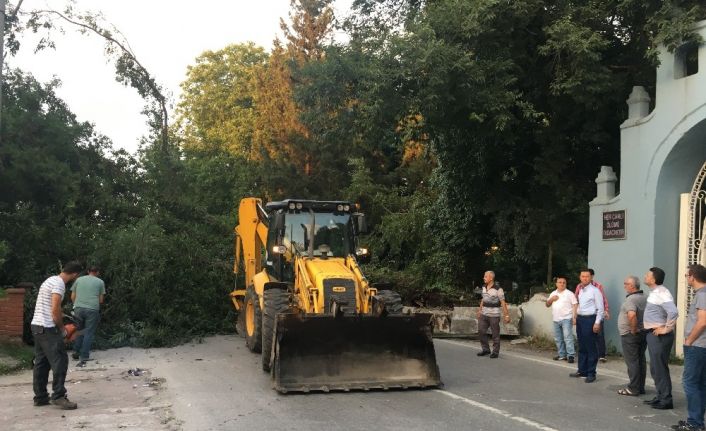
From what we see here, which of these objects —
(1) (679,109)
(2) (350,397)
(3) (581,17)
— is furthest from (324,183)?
(2) (350,397)

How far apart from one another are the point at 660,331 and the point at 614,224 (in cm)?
529

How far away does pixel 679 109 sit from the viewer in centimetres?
1170

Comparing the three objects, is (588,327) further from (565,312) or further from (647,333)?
(647,333)

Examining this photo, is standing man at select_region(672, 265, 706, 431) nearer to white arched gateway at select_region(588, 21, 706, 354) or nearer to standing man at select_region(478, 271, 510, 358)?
white arched gateway at select_region(588, 21, 706, 354)

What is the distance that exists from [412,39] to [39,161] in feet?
30.2

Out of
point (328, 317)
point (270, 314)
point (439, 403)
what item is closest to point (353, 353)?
point (328, 317)

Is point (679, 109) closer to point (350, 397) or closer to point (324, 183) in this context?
point (350, 397)

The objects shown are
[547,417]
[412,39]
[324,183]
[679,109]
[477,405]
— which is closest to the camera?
[547,417]

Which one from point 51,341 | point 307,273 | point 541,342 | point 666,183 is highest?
point 666,183

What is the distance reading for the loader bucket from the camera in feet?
29.1

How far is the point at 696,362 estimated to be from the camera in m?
7.12

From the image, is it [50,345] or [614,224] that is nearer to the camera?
[50,345]

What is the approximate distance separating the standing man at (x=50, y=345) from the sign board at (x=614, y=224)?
10.0 m

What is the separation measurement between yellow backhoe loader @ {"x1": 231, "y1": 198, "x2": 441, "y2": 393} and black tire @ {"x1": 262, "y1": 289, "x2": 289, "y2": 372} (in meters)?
0.02
